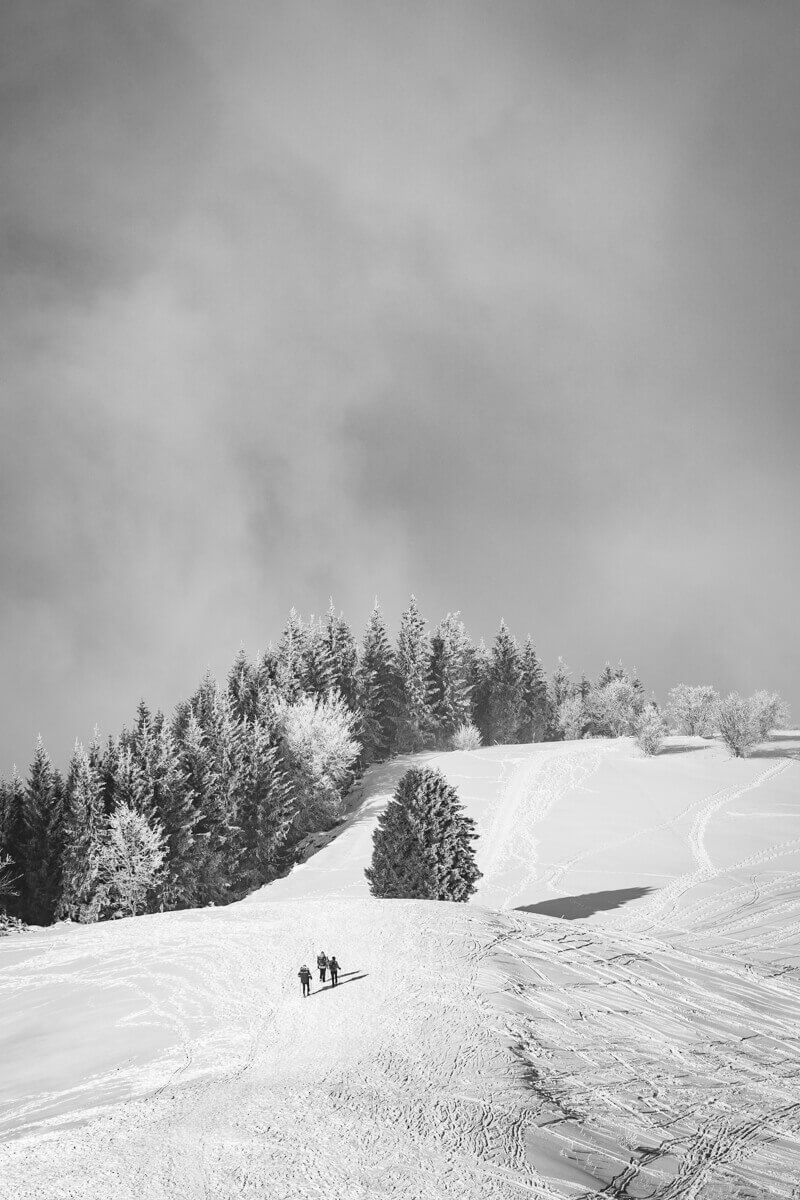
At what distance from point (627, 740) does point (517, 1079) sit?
69043 millimetres

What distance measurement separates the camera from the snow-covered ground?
33.2ft

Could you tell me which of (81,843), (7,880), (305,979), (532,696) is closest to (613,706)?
(532,696)

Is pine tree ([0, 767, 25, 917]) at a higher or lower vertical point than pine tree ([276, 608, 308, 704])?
lower

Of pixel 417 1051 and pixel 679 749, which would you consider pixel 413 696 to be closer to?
pixel 679 749

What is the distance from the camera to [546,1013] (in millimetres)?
17016

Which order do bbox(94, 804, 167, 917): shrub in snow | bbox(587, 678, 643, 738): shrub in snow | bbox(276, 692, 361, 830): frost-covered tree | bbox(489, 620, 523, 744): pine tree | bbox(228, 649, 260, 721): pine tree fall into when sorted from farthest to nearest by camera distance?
bbox(587, 678, 643, 738): shrub in snow → bbox(489, 620, 523, 744): pine tree → bbox(228, 649, 260, 721): pine tree → bbox(276, 692, 361, 830): frost-covered tree → bbox(94, 804, 167, 917): shrub in snow

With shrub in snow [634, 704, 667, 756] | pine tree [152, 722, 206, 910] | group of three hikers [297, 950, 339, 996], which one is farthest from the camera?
shrub in snow [634, 704, 667, 756]

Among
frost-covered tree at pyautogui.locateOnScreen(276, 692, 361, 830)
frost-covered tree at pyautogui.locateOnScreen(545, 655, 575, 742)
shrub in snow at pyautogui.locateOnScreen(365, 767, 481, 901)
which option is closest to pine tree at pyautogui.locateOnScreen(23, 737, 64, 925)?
frost-covered tree at pyautogui.locateOnScreen(276, 692, 361, 830)

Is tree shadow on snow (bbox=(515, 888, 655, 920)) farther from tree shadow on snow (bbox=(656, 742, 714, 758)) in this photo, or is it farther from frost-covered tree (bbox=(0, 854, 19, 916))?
tree shadow on snow (bbox=(656, 742, 714, 758))

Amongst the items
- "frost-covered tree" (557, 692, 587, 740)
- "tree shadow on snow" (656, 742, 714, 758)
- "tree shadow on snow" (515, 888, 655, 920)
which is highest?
"frost-covered tree" (557, 692, 587, 740)

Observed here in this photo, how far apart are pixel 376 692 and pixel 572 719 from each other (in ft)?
164

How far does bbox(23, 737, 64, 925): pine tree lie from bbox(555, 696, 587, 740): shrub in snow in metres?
89.6

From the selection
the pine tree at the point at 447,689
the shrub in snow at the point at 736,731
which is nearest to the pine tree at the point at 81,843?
the pine tree at the point at 447,689

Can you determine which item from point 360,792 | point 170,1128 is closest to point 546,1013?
point 170,1128
